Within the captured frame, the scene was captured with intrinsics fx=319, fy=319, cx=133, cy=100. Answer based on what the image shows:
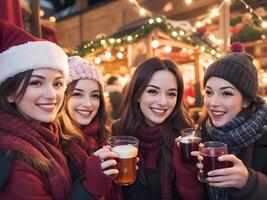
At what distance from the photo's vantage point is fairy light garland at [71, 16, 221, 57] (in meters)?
4.24

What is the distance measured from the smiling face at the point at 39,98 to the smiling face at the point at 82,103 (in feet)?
1.61

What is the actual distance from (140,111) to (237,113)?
0.74m

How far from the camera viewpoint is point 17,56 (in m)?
1.71

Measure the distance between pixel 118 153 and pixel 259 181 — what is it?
764 millimetres

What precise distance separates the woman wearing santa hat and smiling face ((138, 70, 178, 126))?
0.71 m

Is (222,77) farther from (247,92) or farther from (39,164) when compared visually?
(39,164)

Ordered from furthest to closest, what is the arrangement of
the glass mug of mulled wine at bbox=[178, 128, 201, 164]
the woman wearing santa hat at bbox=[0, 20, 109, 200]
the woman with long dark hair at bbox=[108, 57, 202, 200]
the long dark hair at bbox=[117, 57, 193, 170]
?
the long dark hair at bbox=[117, 57, 193, 170]
the woman with long dark hair at bbox=[108, 57, 202, 200]
the glass mug of mulled wine at bbox=[178, 128, 201, 164]
the woman wearing santa hat at bbox=[0, 20, 109, 200]

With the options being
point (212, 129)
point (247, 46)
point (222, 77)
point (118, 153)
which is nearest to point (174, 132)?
point (212, 129)

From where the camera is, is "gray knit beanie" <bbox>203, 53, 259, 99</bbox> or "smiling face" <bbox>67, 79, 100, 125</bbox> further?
"smiling face" <bbox>67, 79, 100, 125</bbox>

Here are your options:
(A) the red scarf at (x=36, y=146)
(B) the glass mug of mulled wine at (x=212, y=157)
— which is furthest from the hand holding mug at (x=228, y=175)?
(A) the red scarf at (x=36, y=146)

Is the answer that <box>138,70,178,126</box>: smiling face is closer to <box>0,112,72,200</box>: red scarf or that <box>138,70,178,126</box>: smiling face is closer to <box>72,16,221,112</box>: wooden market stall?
<box>0,112,72,200</box>: red scarf

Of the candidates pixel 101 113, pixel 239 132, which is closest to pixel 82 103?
pixel 101 113

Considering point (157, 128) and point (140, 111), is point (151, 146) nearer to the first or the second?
point (157, 128)

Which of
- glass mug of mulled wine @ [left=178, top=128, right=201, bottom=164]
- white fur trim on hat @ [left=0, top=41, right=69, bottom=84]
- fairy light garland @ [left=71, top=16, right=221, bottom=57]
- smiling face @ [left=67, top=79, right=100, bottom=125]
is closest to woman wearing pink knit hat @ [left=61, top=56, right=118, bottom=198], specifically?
smiling face @ [left=67, top=79, right=100, bottom=125]
